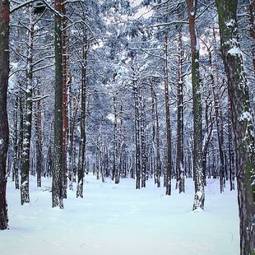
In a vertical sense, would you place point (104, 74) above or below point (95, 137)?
above

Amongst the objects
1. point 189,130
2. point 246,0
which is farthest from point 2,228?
point 189,130

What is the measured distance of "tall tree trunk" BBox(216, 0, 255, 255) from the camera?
530 centimetres

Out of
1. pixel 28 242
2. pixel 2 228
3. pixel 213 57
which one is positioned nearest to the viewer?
pixel 28 242

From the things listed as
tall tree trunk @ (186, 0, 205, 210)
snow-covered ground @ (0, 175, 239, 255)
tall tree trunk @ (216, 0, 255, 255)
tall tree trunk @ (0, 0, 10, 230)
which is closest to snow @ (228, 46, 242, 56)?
tall tree trunk @ (216, 0, 255, 255)

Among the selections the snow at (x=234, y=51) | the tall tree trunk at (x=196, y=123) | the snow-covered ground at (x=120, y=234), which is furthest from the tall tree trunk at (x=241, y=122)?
the tall tree trunk at (x=196, y=123)

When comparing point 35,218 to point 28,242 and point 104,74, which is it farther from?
point 104,74

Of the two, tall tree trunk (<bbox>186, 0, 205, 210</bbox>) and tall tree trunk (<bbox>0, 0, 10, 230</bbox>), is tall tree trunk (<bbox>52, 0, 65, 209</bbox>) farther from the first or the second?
tall tree trunk (<bbox>0, 0, 10, 230</bbox>)

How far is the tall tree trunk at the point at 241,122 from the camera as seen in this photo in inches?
209

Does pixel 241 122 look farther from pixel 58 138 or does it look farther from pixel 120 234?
pixel 58 138

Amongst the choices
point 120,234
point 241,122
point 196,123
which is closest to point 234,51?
point 241,122

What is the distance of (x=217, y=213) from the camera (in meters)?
12.9

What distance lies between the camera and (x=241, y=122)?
5.62 m

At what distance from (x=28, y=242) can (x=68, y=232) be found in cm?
171

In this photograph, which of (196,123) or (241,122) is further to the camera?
(196,123)
